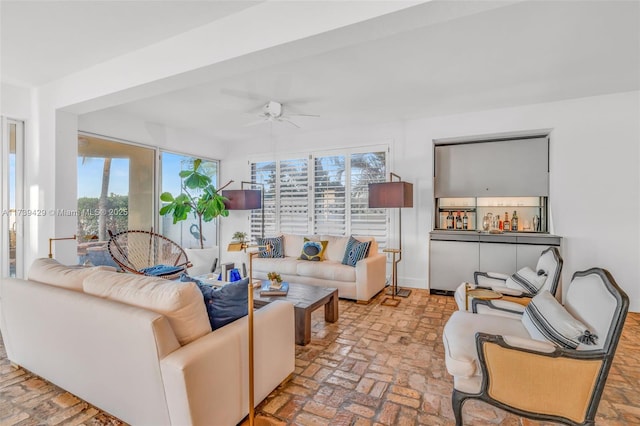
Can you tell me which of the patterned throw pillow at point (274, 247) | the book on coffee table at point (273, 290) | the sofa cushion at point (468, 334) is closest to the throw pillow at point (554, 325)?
the sofa cushion at point (468, 334)

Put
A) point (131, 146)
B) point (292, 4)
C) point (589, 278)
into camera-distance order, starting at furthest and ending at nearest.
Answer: point (131, 146)
point (292, 4)
point (589, 278)

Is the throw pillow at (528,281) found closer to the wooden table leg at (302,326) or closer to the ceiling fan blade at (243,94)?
the wooden table leg at (302,326)

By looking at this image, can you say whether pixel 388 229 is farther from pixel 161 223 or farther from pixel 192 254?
pixel 161 223

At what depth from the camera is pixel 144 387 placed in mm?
1546

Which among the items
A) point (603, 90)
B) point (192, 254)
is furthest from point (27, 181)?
point (603, 90)

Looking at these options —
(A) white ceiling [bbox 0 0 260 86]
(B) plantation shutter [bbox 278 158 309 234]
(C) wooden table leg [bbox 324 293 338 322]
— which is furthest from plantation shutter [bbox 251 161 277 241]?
(A) white ceiling [bbox 0 0 260 86]

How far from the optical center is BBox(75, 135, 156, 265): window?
4492 mm

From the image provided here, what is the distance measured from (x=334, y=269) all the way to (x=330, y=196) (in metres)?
1.76

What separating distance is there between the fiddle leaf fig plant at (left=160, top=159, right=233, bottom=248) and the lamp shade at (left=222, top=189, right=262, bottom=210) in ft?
0.36

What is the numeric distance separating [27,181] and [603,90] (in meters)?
7.20

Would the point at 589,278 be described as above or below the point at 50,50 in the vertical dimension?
below

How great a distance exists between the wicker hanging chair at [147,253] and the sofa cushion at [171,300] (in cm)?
262

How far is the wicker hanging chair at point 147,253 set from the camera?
438 cm

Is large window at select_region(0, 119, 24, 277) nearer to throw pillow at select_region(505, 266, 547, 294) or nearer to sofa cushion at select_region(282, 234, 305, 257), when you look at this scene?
sofa cushion at select_region(282, 234, 305, 257)
